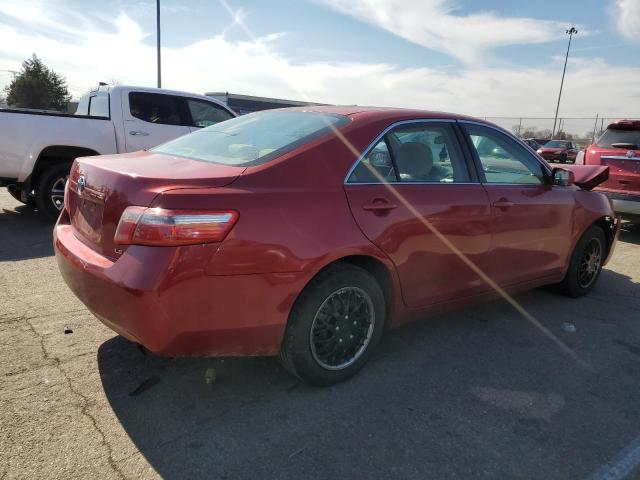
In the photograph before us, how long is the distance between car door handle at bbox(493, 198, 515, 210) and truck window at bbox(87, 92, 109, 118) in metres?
6.08

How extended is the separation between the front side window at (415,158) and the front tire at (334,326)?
1.98 feet

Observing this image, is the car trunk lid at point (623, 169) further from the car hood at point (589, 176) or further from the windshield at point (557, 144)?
the windshield at point (557, 144)

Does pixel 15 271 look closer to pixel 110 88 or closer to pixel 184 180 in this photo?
pixel 184 180

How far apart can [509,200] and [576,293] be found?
1654 mm

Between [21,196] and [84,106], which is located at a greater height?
[84,106]

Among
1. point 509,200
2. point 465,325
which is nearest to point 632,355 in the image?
point 465,325

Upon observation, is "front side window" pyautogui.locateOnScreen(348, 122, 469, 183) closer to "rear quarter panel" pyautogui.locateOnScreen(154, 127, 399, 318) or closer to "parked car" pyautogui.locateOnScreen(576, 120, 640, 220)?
"rear quarter panel" pyautogui.locateOnScreen(154, 127, 399, 318)

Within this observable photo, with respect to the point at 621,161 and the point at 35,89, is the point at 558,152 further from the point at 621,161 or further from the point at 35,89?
the point at 35,89

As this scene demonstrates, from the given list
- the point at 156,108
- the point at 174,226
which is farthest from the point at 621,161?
the point at 174,226

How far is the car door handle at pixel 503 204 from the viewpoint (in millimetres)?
3614

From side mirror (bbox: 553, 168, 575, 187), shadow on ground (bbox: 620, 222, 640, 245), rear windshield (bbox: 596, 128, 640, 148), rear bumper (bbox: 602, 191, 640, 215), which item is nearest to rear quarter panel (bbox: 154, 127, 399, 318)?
side mirror (bbox: 553, 168, 575, 187)

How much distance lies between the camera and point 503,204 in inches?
144

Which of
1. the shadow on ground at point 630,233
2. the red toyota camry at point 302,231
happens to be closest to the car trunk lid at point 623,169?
the shadow on ground at point 630,233

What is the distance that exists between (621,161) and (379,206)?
21.1 ft
